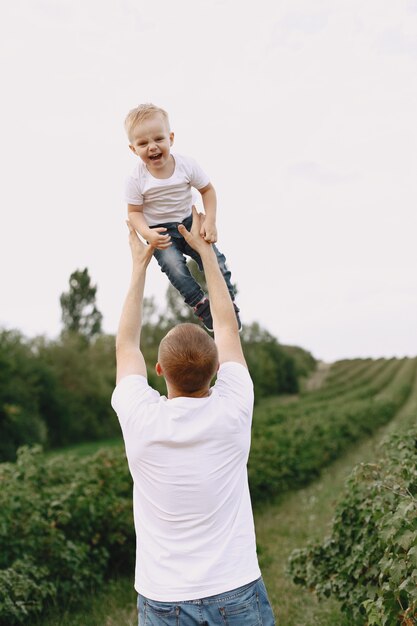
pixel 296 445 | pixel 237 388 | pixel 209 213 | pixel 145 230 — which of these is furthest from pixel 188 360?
pixel 296 445

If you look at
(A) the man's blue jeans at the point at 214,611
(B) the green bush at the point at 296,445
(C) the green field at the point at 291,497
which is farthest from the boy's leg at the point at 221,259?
(B) the green bush at the point at 296,445

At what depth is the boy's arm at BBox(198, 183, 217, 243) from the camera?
354cm

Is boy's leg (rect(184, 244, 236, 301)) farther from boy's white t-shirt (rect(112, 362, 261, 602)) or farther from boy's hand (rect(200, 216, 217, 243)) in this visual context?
boy's white t-shirt (rect(112, 362, 261, 602))

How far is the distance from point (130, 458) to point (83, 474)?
5652mm

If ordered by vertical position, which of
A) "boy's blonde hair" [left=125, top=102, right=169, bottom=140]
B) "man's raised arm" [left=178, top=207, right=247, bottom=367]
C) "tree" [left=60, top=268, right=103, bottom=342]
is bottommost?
"man's raised arm" [left=178, top=207, right=247, bottom=367]

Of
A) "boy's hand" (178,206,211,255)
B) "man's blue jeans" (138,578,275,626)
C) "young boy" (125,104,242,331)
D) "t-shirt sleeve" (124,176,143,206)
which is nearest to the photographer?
"man's blue jeans" (138,578,275,626)

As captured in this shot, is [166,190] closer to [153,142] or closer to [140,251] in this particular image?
[153,142]

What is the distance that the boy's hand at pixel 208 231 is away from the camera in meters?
3.52

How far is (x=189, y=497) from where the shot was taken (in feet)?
7.95

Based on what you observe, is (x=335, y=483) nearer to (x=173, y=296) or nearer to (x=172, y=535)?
(x=172, y=535)

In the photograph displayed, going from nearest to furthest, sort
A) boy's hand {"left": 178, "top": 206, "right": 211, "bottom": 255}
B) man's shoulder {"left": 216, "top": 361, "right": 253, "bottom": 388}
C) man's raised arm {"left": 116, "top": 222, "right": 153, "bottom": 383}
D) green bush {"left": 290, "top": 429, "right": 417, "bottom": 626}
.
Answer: man's shoulder {"left": 216, "top": 361, "right": 253, "bottom": 388}, man's raised arm {"left": 116, "top": 222, "right": 153, "bottom": 383}, green bush {"left": 290, "top": 429, "right": 417, "bottom": 626}, boy's hand {"left": 178, "top": 206, "right": 211, "bottom": 255}

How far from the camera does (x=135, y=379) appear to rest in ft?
8.76

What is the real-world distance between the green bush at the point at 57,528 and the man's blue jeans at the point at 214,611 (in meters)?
3.24

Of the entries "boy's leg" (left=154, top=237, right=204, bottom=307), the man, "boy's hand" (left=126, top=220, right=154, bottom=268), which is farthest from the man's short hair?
"boy's leg" (left=154, top=237, right=204, bottom=307)
